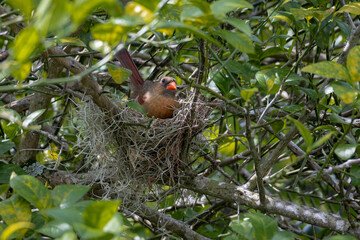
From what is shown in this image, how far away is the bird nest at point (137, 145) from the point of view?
8.92 ft

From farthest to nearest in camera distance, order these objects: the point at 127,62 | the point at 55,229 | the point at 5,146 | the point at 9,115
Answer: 1. the point at 127,62
2. the point at 5,146
3. the point at 9,115
4. the point at 55,229

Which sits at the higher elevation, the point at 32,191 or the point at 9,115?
the point at 9,115

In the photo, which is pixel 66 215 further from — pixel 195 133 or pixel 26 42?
pixel 195 133

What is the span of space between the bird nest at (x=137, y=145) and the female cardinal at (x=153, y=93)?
0.23m

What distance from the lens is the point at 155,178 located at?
279 centimetres

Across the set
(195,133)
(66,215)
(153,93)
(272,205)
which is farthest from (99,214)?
(153,93)

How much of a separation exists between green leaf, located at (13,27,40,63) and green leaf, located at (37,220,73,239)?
1.57 ft

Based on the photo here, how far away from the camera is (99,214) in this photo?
48.1 inches

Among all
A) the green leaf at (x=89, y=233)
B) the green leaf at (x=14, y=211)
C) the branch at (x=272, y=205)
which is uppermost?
the green leaf at (x=89, y=233)

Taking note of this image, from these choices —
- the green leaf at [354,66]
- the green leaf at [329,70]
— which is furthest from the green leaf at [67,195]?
the green leaf at [354,66]

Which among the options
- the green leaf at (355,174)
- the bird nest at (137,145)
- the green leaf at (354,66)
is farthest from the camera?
the bird nest at (137,145)

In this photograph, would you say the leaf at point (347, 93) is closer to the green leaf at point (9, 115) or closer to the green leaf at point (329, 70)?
the green leaf at point (329, 70)

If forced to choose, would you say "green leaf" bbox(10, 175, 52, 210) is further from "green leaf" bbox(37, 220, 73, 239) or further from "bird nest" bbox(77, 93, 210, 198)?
"bird nest" bbox(77, 93, 210, 198)

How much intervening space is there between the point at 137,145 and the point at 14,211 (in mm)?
1133
